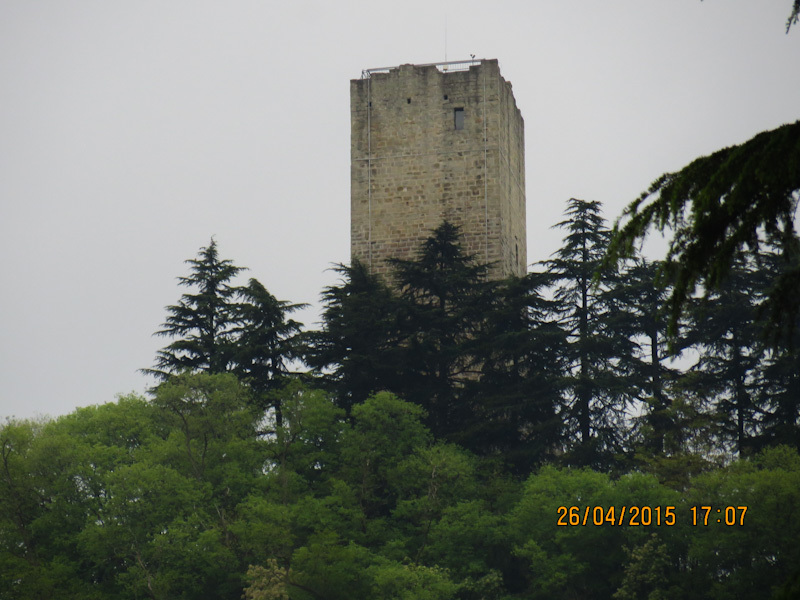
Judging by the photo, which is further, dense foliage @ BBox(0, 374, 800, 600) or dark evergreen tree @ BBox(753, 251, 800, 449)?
dark evergreen tree @ BBox(753, 251, 800, 449)

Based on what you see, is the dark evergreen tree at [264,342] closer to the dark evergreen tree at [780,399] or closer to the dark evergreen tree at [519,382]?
the dark evergreen tree at [519,382]

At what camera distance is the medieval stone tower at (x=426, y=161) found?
45781mm

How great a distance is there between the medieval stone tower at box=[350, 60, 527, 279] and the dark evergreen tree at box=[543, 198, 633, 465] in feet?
10.1

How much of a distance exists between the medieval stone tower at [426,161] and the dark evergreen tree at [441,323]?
1.56m

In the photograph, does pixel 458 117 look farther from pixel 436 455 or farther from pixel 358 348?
pixel 436 455

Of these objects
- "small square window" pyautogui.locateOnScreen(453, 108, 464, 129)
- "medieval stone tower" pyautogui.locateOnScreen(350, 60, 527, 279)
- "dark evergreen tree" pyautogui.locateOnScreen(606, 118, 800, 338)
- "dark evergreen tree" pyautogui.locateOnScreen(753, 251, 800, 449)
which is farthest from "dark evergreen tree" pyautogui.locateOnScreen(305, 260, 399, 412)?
"dark evergreen tree" pyautogui.locateOnScreen(606, 118, 800, 338)

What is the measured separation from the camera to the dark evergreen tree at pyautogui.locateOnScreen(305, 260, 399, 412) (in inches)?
1631

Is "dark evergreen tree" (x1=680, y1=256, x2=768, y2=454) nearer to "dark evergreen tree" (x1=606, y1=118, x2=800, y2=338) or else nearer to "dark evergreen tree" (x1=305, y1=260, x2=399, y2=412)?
"dark evergreen tree" (x1=305, y1=260, x2=399, y2=412)

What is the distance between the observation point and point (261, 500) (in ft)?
117

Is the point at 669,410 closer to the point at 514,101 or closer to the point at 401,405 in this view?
the point at 401,405

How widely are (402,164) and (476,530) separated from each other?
49.5ft

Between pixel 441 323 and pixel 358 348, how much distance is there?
258 cm
